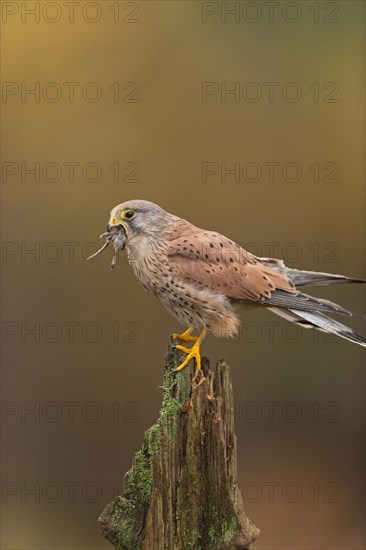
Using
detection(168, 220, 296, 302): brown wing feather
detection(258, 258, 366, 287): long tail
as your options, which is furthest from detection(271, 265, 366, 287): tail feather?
detection(168, 220, 296, 302): brown wing feather

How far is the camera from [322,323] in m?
2.37

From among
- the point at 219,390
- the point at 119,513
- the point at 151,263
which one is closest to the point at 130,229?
the point at 151,263

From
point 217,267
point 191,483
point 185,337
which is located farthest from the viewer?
point 185,337

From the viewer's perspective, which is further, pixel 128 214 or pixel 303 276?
pixel 303 276

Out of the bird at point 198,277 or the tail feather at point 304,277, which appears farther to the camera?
the tail feather at point 304,277

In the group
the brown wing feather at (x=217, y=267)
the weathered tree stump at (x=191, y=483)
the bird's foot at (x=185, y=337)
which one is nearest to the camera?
the weathered tree stump at (x=191, y=483)

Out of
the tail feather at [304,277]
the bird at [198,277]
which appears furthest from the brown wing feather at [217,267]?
the tail feather at [304,277]

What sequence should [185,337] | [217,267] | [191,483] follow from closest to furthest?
[191,483]
[217,267]
[185,337]

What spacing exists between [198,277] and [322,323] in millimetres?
410

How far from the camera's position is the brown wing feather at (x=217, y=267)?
232 cm

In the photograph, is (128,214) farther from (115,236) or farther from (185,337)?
(185,337)

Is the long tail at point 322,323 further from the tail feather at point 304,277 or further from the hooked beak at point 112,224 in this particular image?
the hooked beak at point 112,224

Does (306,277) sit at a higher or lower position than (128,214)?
lower

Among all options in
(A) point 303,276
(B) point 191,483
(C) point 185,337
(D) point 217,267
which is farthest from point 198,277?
(B) point 191,483
